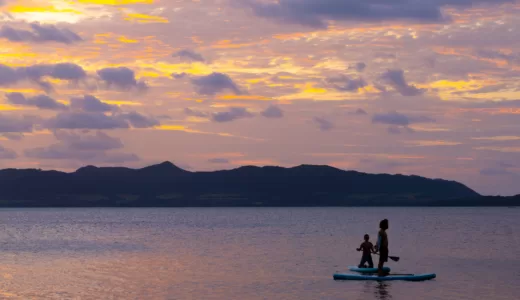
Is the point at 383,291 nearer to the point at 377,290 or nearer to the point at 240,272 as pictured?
the point at 377,290

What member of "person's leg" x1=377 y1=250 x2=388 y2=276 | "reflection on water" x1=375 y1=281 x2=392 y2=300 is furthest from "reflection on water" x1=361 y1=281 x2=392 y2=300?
"person's leg" x1=377 y1=250 x2=388 y2=276

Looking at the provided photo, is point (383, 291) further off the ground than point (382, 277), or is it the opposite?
point (382, 277)

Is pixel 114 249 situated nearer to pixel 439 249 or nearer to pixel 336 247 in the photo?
pixel 336 247

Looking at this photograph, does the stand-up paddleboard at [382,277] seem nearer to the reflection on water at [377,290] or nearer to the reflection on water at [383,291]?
the reflection on water at [377,290]

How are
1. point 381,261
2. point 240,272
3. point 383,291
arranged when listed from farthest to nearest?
point 240,272 < point 381,261 < point 383,291

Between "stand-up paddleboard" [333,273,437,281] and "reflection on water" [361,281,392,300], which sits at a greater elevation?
"stand-up paddleboard" [333,273,437,281]

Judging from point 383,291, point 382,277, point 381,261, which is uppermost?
point 381,261

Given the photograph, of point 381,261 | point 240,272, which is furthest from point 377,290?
point 240,272

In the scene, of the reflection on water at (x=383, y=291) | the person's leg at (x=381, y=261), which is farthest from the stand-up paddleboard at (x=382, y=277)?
the reflection on water at (x=383, y=291)

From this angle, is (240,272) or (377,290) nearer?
(377,290)

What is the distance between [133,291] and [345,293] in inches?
429

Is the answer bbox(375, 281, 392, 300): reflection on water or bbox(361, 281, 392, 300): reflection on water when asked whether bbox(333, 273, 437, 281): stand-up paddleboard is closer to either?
bbox(361, 281, 392, 300): reflection on water

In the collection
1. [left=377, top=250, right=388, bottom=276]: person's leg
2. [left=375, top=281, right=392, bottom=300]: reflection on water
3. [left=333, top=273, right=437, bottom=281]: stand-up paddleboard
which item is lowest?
[left=375, top=281, right=392, bottom=300]: reflection on water

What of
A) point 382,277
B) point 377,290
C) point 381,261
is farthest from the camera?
point 382,277
